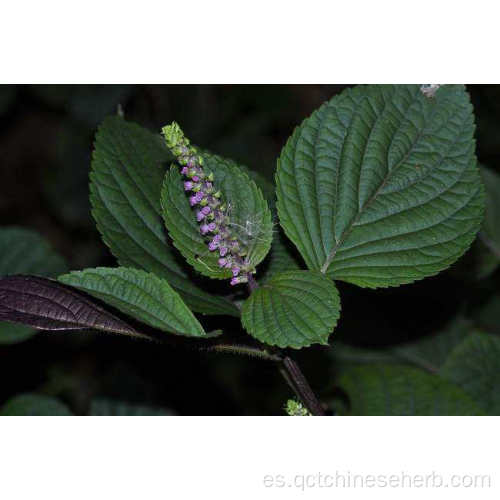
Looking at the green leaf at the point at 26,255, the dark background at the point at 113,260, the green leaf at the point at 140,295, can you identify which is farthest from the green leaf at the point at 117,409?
the green leaf at the point at 140,295

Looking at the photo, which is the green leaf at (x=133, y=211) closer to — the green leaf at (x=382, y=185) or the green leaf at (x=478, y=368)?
the green leaf at (x=382, y=185)

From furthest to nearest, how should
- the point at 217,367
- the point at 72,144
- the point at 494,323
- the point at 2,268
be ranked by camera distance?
1. the point at 72,144
2. the point at 217,367
3. the point at 494,323
4. the point at 2,268

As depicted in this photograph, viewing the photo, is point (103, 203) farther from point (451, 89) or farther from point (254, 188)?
point (451, 89)

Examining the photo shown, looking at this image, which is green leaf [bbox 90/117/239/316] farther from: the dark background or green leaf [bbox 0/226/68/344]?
green leaf [bbox 0/226/68/344]

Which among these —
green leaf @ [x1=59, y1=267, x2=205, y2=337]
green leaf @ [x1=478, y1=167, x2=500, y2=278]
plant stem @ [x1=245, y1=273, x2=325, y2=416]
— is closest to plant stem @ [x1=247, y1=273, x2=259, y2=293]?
plant stem @ [x1=245, y1=273, x2=325, y2=416]

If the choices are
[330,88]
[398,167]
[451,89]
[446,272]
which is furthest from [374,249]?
[330,88]

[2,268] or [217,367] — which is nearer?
[2,268]

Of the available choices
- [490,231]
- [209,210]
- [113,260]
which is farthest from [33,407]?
[490,231]
